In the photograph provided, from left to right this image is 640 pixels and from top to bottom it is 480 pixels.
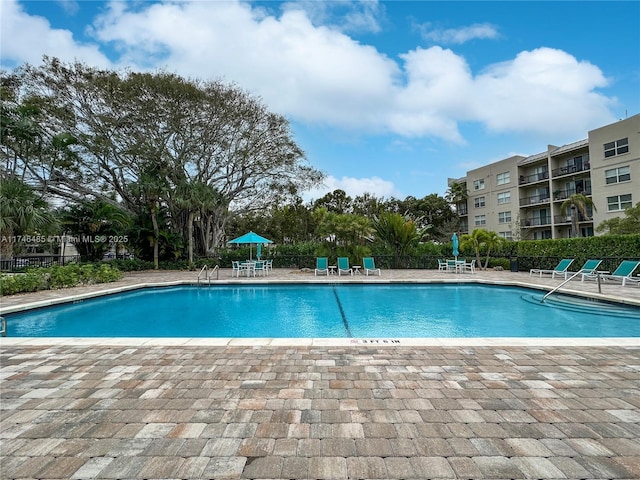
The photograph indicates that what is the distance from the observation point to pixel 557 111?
13992mm

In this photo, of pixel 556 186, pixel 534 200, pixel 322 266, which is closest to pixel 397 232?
pixel 322 266

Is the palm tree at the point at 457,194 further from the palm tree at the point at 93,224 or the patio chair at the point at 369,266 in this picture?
the palm tree at the point at 93,224

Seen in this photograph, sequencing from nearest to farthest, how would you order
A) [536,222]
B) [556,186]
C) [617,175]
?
1. [617,175]
2. [556,186]
3. [536,222]

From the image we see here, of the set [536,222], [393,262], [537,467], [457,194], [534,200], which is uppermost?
[457,194]

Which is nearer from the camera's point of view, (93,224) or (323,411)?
(323,411)

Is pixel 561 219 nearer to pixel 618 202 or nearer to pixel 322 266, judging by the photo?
pixel 618 202

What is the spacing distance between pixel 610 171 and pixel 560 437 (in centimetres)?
3143

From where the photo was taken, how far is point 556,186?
30.2 meters

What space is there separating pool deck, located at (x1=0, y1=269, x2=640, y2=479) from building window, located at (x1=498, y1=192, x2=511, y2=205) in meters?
33.5

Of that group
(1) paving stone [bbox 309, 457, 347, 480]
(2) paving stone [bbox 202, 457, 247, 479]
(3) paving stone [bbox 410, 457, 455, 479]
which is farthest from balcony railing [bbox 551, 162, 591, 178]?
(2) paving stone [bbox 202, 457, 247, 479]

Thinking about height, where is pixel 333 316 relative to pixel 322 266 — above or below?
below

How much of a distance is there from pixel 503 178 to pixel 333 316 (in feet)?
108

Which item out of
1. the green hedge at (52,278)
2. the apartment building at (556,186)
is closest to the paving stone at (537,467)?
the green hedge at (52,278)

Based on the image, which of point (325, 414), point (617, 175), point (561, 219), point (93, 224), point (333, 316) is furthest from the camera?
point (561, 219)
